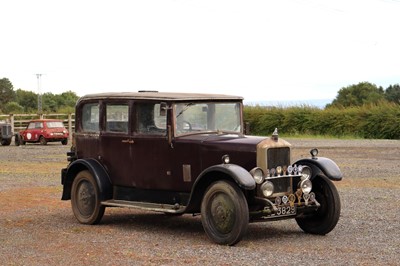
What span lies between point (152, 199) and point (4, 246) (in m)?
2.41

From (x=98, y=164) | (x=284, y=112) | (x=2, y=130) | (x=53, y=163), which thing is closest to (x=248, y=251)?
(x=98, y=164)

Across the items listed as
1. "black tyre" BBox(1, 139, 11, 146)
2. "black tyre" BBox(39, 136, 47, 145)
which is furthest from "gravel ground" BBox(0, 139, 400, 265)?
"black tyre" BBox(1, 139, 11, 146)

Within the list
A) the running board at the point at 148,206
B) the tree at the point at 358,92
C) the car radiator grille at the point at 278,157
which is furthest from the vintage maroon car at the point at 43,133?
the tree at the point at 358,92

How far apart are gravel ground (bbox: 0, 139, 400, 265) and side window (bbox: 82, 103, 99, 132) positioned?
1498 mm

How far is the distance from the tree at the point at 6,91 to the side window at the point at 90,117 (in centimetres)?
9878

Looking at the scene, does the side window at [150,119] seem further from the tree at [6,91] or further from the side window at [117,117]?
the tree at [6,91]

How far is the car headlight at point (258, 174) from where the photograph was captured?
1070 centimetres

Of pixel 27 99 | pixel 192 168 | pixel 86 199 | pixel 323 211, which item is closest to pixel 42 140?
pixel 86 199

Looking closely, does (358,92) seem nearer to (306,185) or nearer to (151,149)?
(151,149)

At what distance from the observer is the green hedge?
2079 inches

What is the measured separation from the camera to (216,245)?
34.7ft

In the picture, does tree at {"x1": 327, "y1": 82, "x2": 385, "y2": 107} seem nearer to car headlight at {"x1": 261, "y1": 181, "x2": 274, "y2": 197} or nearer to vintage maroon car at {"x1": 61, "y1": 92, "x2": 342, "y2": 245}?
vintage maroon car at {"x1": 61, "y1": 92, "x2": 342, "y2": 245}

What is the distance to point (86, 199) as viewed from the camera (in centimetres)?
1280

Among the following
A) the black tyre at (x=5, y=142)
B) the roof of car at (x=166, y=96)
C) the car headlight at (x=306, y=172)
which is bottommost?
the car headlight at (x=306, y=172)
